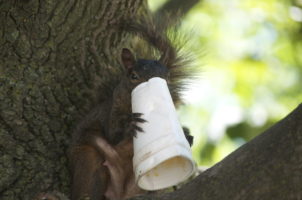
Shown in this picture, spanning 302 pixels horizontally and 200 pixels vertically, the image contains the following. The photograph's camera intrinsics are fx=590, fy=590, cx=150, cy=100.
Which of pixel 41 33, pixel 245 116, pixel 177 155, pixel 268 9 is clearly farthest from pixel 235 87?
pixel 177 155

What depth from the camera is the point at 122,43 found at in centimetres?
359

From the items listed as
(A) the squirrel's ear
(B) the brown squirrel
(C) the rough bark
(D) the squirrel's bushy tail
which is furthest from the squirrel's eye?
(C) the rough bark

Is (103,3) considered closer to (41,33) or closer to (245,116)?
(41,33)

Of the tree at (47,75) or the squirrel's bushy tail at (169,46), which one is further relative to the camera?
the squirrel's bushy tail at (169,46)

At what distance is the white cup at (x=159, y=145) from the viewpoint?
7.70 feet

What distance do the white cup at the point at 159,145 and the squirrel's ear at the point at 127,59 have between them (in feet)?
2.43

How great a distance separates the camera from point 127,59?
3387 millimetres

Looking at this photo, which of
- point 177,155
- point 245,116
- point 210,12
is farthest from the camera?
point 210,12

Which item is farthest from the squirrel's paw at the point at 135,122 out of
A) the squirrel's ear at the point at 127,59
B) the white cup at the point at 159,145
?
the squirrel's ear at the point at 127,59

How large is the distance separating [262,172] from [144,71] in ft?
4.82

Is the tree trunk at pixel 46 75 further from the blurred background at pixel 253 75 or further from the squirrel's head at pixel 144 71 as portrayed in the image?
the blurred background at pixel 253 75

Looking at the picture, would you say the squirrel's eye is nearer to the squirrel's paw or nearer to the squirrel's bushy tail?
the squirrel's bushy tail

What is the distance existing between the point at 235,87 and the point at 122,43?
5.82 ft

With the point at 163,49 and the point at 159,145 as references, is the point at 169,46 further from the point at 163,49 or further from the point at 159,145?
the point at 159,145
